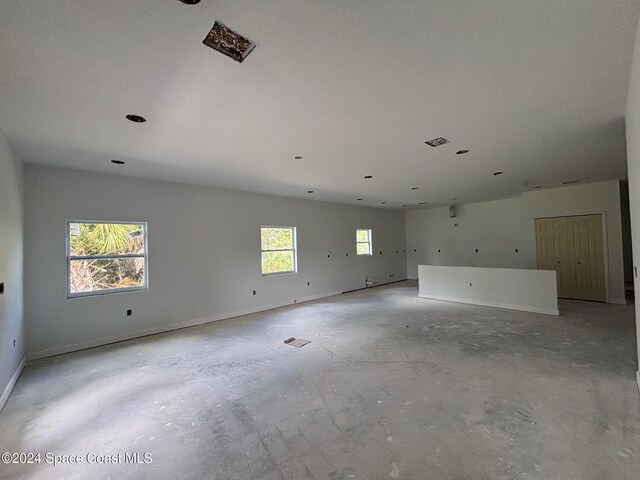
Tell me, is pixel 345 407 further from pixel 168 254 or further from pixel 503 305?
pixel 503 305

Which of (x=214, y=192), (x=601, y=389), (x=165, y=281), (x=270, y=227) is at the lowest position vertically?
(x=601, y=389)

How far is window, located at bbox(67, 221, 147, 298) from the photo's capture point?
3.94 m

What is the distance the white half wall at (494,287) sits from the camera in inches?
199

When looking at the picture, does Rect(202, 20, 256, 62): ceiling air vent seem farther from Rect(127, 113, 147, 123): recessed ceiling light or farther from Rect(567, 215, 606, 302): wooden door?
Rect(567, 215, 606, 302): wooden door

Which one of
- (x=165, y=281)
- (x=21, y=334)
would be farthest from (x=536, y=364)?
(x=21, y=334)

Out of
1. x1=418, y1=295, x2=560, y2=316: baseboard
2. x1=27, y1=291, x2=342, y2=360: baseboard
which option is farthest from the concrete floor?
x1=418, y1=295, x2=560, y2=316: baseboard

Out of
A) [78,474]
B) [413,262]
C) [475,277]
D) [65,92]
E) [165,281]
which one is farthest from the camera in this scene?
[413,262]

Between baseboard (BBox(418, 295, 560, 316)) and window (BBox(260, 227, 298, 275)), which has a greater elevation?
window (BBox(260, 227, 298, 275))

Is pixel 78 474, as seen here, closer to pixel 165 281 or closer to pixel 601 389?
pixel 165 281

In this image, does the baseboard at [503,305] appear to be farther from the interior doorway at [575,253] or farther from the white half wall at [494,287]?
the interior doorway at [575,253]

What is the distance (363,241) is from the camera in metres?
8.80

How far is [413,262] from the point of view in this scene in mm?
9977

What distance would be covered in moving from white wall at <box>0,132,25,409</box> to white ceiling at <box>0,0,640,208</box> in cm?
36

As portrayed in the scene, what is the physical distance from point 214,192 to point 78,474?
14.4 ft
